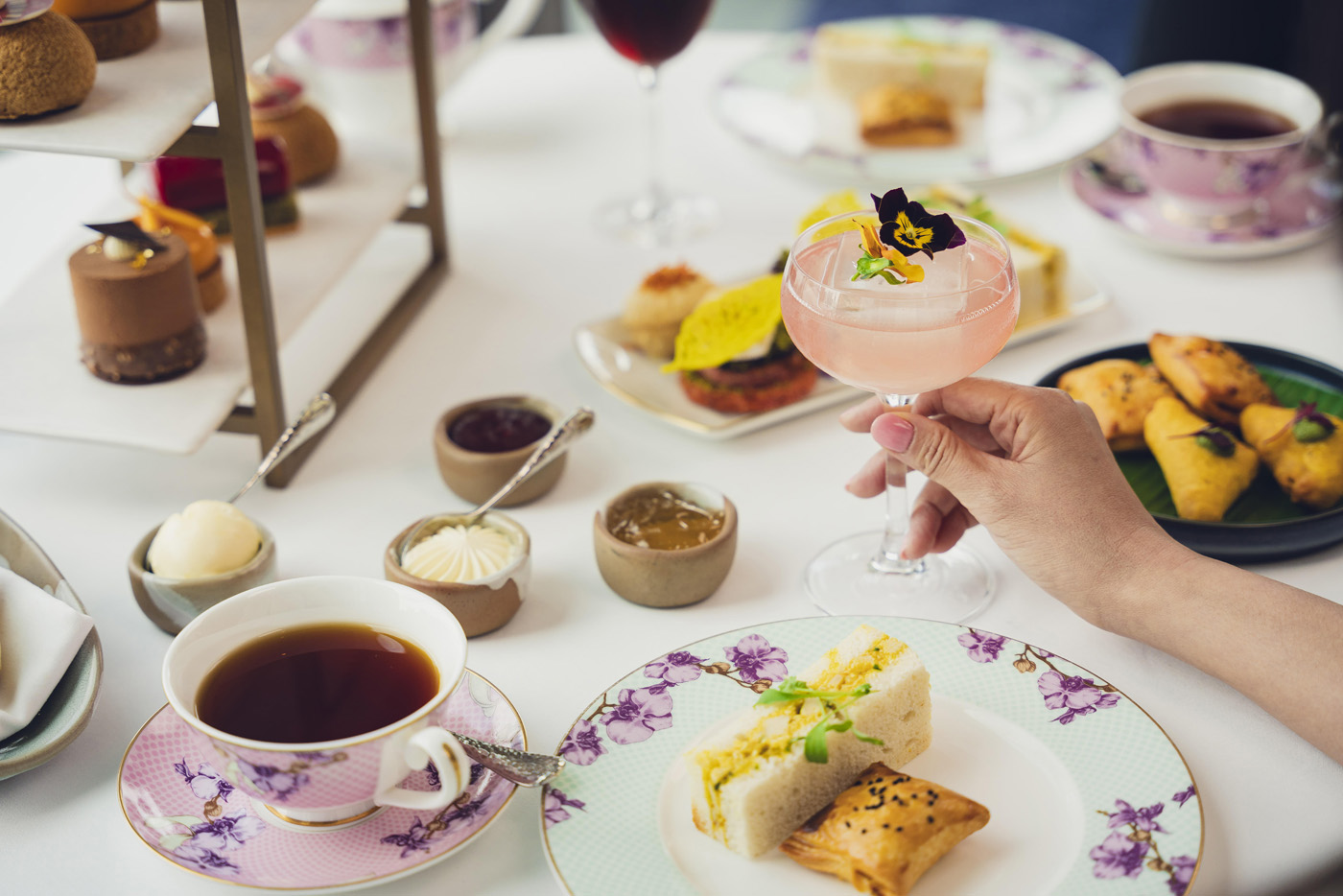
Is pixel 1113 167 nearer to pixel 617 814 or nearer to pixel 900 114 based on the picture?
pixel 900 114

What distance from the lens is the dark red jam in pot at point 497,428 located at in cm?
138

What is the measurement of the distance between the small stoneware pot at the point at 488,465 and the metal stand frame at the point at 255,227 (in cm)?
19

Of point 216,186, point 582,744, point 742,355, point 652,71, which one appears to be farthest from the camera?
point 652,71

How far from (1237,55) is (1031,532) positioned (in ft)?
5.88

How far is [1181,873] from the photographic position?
874 mm

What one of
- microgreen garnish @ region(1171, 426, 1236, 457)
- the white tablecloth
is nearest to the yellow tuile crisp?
the white tablecloth

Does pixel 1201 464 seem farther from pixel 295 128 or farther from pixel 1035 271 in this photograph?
pixel 295 128

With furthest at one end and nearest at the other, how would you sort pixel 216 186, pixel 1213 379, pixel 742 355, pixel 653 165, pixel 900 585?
pixel 653 165 → pixel 216 186 → pixel 742 355 → pixel 1213 379 → pixel 900 585

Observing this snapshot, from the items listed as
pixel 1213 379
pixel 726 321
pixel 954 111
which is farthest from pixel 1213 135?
pixel 726 321

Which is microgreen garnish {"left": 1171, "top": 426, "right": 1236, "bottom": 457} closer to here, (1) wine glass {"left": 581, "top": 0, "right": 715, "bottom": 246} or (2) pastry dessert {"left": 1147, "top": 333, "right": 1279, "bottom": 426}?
(2) pastry dessert {"left": 1147, "top": 333, "right": 1279, "bottom": 426}

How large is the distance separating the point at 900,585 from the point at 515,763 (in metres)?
0.48

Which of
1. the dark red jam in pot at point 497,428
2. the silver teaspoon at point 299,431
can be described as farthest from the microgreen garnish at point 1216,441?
the silver teaspoon at point 299,431

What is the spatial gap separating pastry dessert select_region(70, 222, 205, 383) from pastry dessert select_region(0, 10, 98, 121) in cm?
16

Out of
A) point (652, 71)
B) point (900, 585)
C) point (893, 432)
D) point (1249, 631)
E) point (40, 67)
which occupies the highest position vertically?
point (40, 67)
